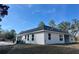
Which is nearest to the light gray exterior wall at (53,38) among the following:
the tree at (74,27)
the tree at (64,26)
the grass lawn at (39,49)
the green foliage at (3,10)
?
the grass lawn at (39,49)

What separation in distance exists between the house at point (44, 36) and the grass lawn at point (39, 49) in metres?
0.16

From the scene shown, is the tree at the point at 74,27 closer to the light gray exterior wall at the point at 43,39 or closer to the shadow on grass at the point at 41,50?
the light gray exterior wall at the point at 43,39

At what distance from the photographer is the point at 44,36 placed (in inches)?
523

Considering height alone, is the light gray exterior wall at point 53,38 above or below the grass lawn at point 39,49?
above

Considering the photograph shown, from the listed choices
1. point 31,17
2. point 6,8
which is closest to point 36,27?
point 31,17

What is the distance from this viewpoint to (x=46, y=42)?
13.3 meters

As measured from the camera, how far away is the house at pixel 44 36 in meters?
13.2

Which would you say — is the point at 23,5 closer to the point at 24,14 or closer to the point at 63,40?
the point at 24,14

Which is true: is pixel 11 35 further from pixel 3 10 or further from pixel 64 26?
pixel 64 26

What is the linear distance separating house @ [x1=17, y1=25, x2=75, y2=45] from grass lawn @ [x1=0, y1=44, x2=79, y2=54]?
16 cm

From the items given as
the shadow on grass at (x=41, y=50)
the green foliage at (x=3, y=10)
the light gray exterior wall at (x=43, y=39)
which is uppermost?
the green foliage at (x=3, y=10)

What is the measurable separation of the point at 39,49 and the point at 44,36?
459mm

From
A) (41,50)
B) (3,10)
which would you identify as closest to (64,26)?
(41,50)
